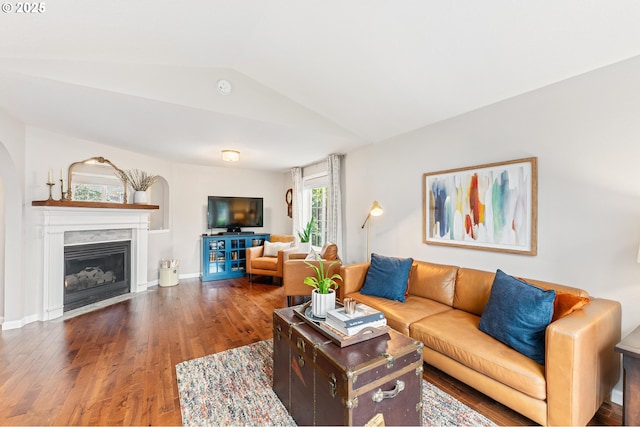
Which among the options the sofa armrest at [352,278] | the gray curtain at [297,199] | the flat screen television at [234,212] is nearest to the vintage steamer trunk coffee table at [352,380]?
the sofa armrest at [352,278]

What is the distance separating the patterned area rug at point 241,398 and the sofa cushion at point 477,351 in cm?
29

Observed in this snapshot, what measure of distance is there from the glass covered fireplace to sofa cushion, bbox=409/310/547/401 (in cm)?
423

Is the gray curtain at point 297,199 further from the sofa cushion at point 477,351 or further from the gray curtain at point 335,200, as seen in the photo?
the sofa cushion at point 477,351

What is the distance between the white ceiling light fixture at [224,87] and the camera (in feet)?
8.96

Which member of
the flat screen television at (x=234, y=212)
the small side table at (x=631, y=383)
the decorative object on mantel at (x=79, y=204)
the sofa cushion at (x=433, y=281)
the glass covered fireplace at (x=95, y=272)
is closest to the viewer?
the small side table at (x=631, y=383)

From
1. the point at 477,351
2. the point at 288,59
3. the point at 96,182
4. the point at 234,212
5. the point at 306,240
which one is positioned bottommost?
the point at 477,351

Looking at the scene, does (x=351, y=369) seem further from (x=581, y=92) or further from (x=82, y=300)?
(x=82, y=300)

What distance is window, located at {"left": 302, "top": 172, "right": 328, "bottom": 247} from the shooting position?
5.07m

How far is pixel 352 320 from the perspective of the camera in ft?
5.21

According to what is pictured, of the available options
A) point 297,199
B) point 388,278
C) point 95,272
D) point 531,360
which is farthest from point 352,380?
point 297,199

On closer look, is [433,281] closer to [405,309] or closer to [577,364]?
[405,309]

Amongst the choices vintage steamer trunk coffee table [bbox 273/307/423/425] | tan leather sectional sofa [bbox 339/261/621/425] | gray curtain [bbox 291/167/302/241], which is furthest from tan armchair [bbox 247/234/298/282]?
vintage steamer trunk coffee table [bbox 273/307/423/425]

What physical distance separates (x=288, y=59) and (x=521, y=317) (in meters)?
2.76

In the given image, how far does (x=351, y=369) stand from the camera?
1.25 meters
